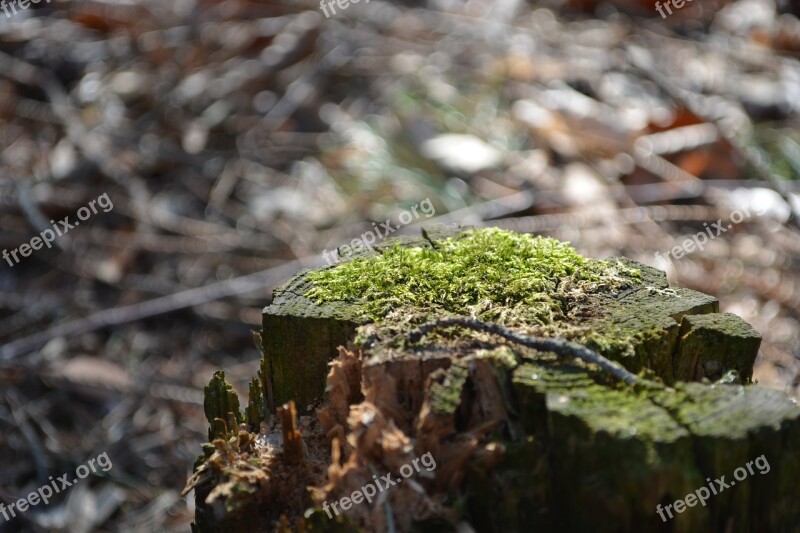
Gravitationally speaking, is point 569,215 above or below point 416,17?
below

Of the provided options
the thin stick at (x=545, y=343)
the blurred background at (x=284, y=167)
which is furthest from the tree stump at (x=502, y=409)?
the blurred background at (x=284, y=167)

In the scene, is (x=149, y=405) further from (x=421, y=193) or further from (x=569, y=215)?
(x=569, y=215)

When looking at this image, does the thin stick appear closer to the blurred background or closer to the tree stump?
the tree stump

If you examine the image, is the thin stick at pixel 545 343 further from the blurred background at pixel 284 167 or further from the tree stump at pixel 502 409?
the blurred background at pixel 284 167

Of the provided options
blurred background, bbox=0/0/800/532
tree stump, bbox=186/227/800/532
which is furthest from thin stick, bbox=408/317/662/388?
blurred background, bbox=0/0/800/532

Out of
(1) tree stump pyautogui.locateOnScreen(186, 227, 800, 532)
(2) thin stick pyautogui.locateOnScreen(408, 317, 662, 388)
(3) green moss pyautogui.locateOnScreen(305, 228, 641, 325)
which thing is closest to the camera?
(1) tree stump pyautogui.locateOnScreen(186, 227, 800, 532)

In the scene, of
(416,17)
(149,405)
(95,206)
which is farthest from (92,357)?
(416,17)
